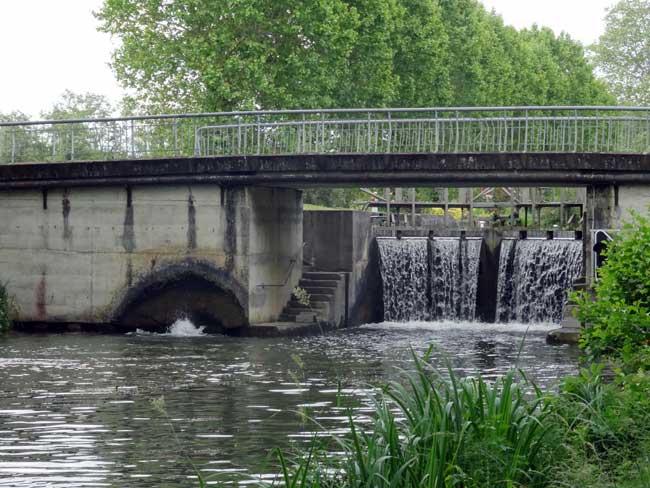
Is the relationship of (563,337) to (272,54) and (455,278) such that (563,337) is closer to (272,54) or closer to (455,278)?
(455,278)

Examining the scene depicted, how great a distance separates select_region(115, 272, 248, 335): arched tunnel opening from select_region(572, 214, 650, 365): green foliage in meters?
17.4

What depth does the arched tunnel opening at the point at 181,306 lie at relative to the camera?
2972cm

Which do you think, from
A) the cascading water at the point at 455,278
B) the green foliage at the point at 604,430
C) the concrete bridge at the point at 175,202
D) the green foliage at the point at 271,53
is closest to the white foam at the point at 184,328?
the concrete bridge at the point at 175,202

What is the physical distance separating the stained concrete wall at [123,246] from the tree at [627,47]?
62.2 metres

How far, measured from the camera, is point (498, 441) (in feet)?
30.6

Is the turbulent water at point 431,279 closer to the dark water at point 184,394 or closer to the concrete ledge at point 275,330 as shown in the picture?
the dark water at point 184,394

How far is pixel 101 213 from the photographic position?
30.4 meters

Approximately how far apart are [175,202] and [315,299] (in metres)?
4.94

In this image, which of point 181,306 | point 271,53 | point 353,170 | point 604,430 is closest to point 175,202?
point 181,306

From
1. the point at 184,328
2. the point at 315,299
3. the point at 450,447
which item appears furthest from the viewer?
the point at 315,299

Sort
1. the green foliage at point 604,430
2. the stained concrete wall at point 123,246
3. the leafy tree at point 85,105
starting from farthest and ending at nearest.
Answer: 1. the leafy tree at point 85,105
2. the stained concrete wall at point 123,246
3. the green foliage at point 604,430

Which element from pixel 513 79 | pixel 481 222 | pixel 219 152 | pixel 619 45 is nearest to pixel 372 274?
pixel 219 152

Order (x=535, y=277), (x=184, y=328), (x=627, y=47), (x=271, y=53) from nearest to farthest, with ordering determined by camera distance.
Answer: (x=184, y=328) < (x=535, y=277) < (x=271, y=53) < (x=627, y=47)

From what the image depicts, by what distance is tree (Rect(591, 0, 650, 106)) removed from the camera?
88.7m
